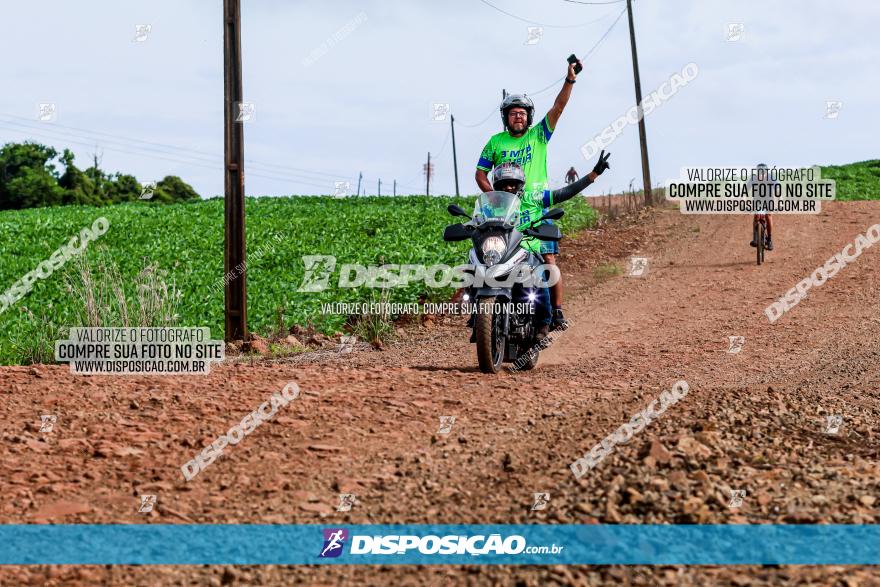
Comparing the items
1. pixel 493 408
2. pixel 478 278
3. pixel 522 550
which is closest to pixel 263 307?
pixel 478 278

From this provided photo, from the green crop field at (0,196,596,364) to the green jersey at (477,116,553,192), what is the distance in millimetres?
4628

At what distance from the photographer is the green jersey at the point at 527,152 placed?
357 inches

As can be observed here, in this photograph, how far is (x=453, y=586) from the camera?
153 inches

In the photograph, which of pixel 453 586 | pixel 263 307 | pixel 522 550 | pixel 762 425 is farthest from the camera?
pixel 263 307

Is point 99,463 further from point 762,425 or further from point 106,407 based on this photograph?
point 762,425

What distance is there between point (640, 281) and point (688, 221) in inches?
334

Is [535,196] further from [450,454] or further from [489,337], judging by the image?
[450,454]

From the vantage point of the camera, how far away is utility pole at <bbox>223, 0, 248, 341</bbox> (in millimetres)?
12188

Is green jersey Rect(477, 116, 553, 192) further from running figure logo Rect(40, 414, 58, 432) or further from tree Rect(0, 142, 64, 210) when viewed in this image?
tree Rect(0, 142, 64, 210)

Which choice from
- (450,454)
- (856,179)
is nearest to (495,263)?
(450,454)

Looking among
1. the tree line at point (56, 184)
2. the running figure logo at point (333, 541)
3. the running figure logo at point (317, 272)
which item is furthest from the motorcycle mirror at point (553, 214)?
the tree line at point (56, 184)

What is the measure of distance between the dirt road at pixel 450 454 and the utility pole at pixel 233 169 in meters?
4.04

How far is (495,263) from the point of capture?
26.9 ft

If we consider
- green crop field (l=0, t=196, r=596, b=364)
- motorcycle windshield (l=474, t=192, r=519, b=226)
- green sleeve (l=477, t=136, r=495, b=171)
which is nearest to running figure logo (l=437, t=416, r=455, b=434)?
motorcycle windshield (l=474, t=192, r=519, b=226)
